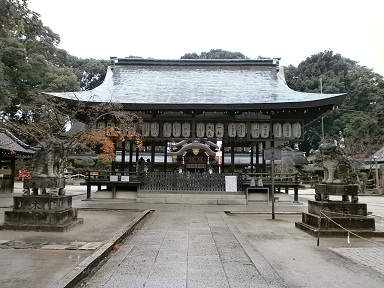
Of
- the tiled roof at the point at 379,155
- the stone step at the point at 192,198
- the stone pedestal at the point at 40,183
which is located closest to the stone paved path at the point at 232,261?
the stone pedestal at the point at 40,183

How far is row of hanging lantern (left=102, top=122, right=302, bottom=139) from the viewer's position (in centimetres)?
1733

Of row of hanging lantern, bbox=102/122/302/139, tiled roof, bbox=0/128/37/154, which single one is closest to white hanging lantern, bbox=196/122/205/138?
row of hanging lantern, bbox=102/122/302/139

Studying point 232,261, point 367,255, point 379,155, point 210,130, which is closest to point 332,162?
point 367,255

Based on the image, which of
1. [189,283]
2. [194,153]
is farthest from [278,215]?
[194,153]

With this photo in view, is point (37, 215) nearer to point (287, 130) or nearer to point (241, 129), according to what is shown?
point (241, 129)

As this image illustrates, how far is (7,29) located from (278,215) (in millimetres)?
11083

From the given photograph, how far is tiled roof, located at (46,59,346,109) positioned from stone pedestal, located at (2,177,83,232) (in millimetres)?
8555

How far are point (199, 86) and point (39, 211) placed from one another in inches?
→ 541

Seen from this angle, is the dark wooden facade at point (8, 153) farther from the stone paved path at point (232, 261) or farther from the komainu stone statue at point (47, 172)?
the stone paved path at point (232, 261)

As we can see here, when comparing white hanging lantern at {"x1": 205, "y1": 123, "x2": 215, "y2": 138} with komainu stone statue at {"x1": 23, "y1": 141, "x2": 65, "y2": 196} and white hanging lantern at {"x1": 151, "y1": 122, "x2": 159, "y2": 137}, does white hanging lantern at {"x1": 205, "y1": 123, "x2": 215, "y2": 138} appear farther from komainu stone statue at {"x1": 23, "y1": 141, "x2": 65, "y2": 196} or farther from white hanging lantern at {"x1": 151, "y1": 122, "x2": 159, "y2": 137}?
komainu stone statue at {"x1": 23, "y1": 141, "x2": 65, "y2": 196}

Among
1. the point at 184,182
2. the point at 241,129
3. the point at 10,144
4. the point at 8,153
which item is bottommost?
the point at 184,182

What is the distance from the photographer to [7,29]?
7.23m

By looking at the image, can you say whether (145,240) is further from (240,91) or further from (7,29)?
(240,91)

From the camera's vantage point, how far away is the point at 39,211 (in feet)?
27.8
